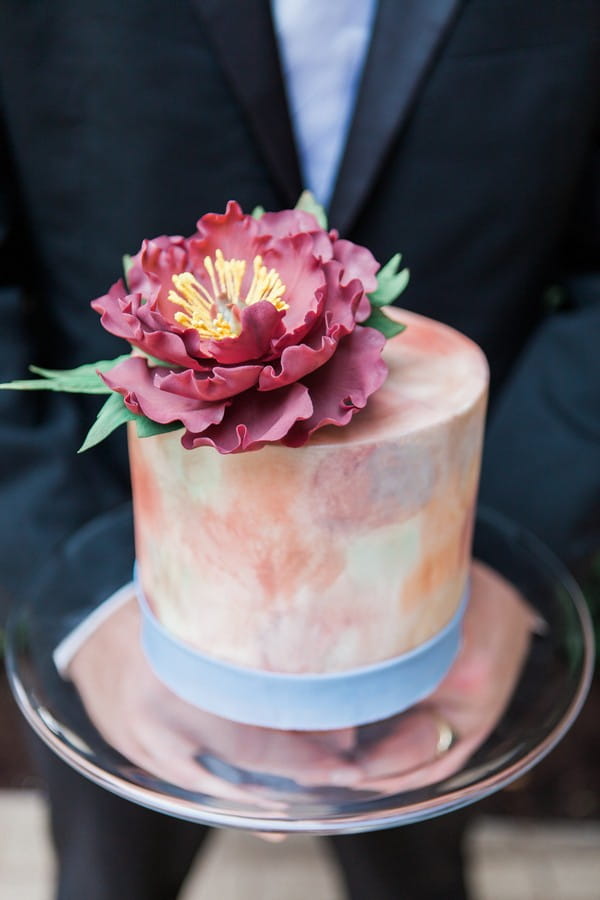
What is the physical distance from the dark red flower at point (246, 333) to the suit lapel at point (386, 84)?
0.34 m

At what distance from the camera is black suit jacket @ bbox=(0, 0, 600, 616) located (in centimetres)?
83

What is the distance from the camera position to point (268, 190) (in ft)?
2.96

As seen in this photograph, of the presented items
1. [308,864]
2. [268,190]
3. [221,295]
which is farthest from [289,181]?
[308,864]

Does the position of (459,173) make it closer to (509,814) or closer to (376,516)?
(376,516)

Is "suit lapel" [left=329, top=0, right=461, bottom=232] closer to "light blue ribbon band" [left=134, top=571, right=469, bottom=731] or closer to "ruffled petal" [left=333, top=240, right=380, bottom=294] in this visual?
"ruffled petal" [left=333, top=240, right=380, bottom=294]

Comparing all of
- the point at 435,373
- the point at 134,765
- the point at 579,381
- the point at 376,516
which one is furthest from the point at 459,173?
the point at 134,765

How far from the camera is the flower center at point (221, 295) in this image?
497 millimetres

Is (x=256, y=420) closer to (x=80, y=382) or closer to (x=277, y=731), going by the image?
(x=80, y=382)

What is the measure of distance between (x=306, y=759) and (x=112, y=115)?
627 mm

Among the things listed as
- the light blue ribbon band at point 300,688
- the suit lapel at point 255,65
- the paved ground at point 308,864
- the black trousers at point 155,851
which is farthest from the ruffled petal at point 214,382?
the paved ground at point 308,864

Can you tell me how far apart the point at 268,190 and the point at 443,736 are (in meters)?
0.56

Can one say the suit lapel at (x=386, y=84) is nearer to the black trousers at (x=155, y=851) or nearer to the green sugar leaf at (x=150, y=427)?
the green sugar leaf at (x=150, y=427)

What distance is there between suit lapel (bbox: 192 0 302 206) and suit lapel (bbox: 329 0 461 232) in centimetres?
7

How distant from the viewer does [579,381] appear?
0.98 meters
